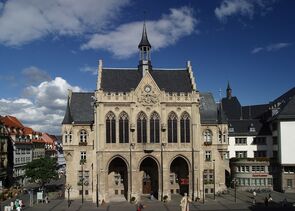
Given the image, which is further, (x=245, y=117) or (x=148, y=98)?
(x=245, y=117)

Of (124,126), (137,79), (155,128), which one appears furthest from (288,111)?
(124,126)

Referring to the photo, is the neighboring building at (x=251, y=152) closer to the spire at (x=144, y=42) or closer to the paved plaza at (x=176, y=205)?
the paved plaza at (x=176, y=205)

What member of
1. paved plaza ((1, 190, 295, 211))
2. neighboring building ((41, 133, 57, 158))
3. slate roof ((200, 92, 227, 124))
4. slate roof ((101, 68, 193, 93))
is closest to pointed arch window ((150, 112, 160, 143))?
slate roof ((101, 68, 193, 93))

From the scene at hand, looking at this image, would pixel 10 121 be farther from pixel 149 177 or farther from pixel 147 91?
pixel 147 91

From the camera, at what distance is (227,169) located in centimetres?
8738

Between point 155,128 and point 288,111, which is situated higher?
point 288,111

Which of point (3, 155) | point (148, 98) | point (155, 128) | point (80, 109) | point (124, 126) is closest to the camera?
point (124, 126)

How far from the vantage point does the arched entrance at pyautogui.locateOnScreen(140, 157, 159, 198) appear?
7469 centimetres

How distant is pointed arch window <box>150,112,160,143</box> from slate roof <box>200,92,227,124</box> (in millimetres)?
10324

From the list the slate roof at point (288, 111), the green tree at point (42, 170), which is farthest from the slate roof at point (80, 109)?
the slate roof at point (288, 111)

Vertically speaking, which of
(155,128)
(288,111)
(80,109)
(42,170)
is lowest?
(42,170)

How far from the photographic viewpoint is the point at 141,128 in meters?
71.1

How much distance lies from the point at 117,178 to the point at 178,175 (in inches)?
446

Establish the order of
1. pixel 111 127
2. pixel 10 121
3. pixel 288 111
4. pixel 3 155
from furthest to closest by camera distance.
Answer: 1. pixel 10 121
2. pixel 3 155
3. pixel 288 111
4. pixel 111 127
